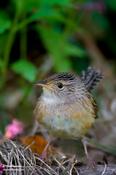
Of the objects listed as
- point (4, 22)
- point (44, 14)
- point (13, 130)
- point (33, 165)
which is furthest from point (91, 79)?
point (33, 165)

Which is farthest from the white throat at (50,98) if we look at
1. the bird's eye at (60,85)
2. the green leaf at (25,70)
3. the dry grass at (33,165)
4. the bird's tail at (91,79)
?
the green leaf at (25,70)

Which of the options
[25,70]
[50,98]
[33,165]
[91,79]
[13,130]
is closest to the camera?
[33,165]

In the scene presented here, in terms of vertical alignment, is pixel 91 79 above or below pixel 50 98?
above

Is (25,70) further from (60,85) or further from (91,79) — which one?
(60,85)

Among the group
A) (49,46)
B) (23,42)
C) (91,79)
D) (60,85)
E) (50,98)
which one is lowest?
(50,98)

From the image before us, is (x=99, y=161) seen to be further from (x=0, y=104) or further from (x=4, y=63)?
(x=0, y=104)

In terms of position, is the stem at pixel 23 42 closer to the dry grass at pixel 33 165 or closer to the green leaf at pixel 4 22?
the green leaf at pixel 4 22

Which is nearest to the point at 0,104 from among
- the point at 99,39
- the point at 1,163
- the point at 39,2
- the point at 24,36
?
the point at 24,36
